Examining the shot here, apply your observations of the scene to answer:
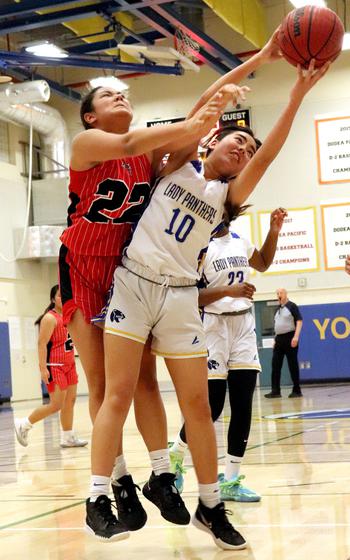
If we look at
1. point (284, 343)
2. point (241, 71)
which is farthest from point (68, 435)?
point (284, 343)

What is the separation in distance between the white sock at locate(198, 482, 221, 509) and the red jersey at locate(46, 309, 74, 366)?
18.3 ft

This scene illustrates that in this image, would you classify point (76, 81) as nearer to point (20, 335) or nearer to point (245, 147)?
point (20, 335)

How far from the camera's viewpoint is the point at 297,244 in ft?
65.2

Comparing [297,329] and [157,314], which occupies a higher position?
[157,314]

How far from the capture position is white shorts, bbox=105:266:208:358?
3543 mm

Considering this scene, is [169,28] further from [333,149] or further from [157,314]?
[157,314]

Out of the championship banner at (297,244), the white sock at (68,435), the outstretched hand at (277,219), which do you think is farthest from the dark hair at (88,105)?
the championship banner at (297,244)

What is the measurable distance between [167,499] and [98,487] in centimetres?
39

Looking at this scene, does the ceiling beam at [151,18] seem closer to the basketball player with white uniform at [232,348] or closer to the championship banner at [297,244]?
the championship banner at [297,244]

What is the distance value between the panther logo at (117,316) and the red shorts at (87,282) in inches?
8.4

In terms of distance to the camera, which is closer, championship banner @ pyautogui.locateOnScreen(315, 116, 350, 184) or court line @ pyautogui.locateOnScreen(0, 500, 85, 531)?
court line @ pyautogui.locateOnScreen(0, 500, 85, 531)

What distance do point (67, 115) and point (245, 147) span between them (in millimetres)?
18557

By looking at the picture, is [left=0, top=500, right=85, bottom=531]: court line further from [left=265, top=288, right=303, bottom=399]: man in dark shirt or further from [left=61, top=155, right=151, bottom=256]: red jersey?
[left=265, top=288, right=303, bottom=399]: man in dark shirt

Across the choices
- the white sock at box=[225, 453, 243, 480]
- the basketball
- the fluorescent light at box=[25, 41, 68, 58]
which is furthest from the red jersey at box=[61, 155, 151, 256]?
the fluorescent light at box=[25, 41, 68, 58]
